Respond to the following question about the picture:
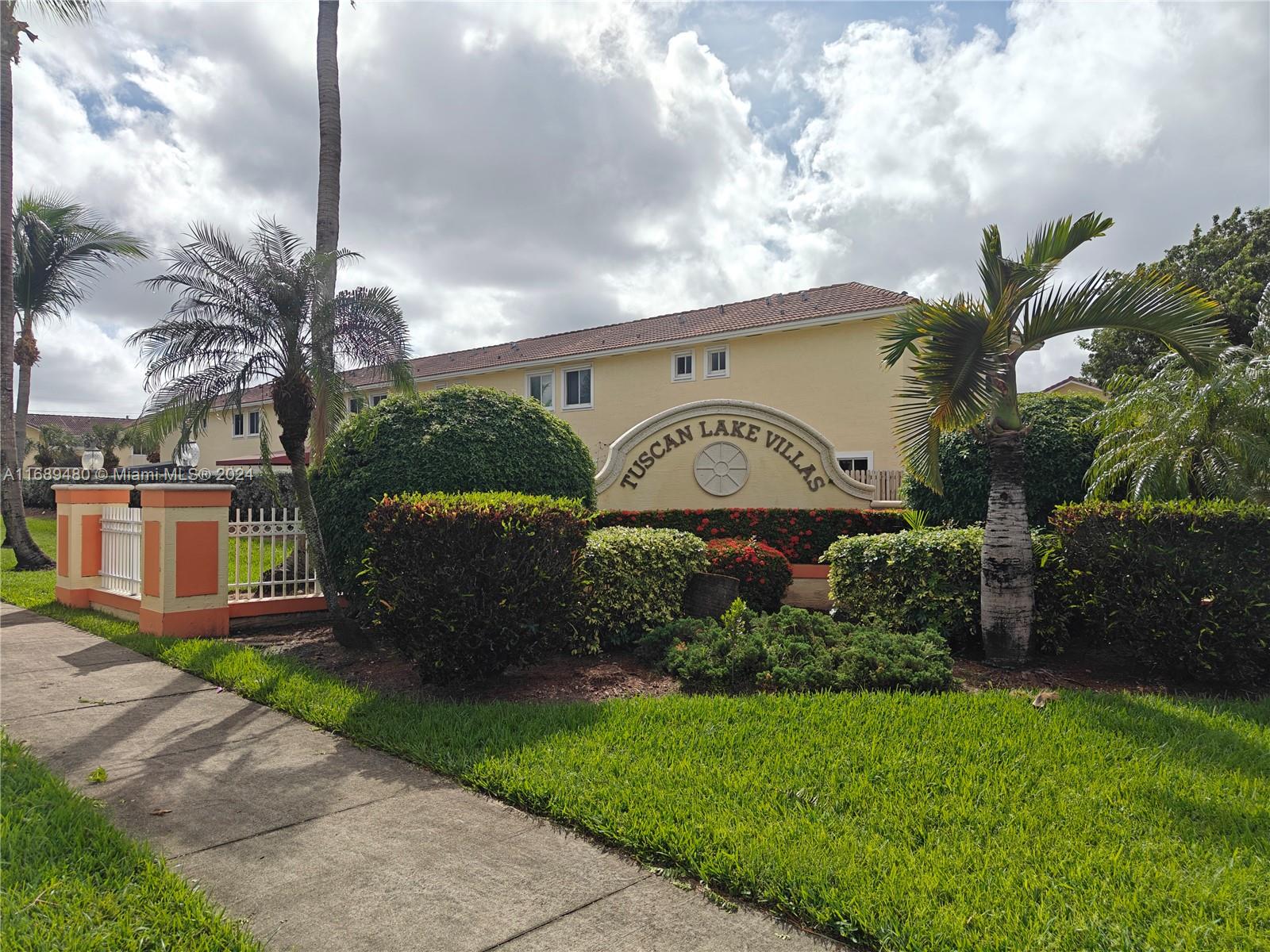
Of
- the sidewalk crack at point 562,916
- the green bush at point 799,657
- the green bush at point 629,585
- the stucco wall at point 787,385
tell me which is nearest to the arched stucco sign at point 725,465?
the green bush at point 629,585

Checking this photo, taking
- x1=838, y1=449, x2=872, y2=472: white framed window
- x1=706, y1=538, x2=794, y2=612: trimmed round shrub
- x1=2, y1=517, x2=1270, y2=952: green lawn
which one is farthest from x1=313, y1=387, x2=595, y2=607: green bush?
x1=838, y1=449, x2=872, y2=472: white framed window

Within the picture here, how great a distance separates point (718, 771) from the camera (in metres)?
4.38

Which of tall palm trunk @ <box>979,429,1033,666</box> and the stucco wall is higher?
the stucco wall

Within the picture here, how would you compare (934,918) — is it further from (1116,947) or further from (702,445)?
(702,445)

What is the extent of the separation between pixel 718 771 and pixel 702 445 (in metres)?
9.65

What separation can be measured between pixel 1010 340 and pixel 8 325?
1657 centimetres

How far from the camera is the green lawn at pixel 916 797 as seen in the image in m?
3.06

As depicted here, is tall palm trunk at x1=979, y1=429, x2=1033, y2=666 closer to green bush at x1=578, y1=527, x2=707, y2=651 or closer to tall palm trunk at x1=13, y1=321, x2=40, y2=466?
green bush at x1=578, y1=527, x2=707, y2=651

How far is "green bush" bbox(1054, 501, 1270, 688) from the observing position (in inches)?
244

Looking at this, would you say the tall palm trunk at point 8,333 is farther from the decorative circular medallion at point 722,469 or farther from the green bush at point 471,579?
the decorative circular medallion at point 722,469

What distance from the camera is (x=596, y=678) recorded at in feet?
22.7

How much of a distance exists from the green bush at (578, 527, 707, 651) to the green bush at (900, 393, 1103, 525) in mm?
3991

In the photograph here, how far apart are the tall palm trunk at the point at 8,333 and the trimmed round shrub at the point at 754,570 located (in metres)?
13.5

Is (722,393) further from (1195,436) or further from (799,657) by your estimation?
(799,657)
